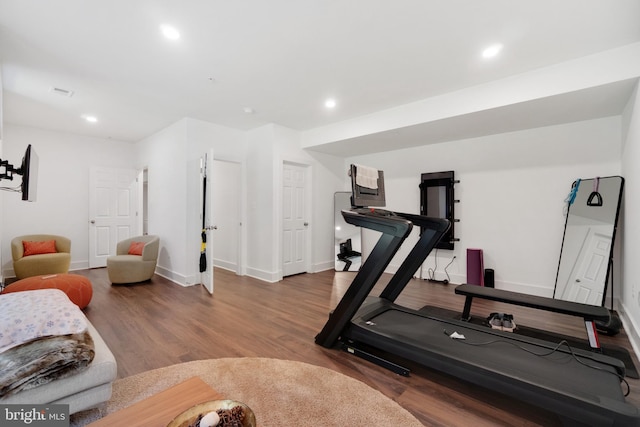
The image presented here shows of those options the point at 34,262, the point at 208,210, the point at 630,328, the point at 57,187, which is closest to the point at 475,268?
the point at 630,328

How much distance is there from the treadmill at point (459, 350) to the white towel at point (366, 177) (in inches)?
2.7

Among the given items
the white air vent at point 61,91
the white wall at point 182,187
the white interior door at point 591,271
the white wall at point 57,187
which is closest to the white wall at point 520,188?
the white interior door at point 591,271

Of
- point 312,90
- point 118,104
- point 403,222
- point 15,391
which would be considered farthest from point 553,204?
point 118,104

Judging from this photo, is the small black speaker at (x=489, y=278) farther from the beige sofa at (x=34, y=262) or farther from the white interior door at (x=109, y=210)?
the white interior door at (x=109, y=210)

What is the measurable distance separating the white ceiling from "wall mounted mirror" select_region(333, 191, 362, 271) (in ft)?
6.97

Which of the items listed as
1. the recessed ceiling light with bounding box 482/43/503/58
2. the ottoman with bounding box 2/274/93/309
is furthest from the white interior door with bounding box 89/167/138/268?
the recessed ceiling light with bounding box 482/43/503/58

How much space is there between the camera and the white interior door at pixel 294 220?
5098 mm

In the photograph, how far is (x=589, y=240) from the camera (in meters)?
3.48

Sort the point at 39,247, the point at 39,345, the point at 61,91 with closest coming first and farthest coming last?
the point at 39,345
the point at 61,91
the point at 39,247

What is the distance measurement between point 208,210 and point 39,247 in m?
3.06

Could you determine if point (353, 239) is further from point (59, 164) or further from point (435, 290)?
point (59, 164)

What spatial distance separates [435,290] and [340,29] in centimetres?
365

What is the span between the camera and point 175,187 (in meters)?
4.73

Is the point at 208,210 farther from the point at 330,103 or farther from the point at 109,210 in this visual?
the point at 109,210
